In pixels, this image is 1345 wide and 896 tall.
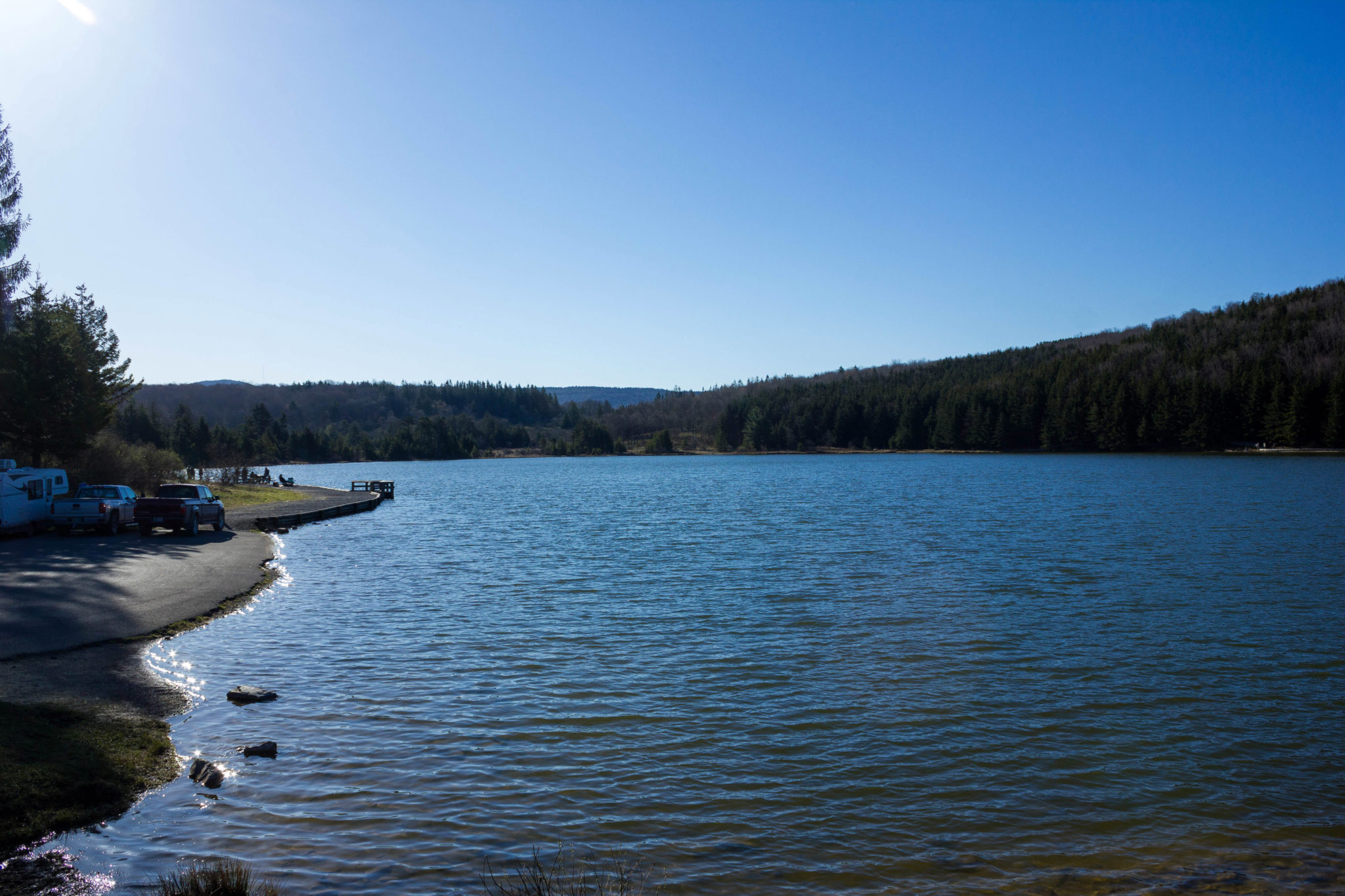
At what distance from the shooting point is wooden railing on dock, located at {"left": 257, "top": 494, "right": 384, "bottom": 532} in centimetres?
3586

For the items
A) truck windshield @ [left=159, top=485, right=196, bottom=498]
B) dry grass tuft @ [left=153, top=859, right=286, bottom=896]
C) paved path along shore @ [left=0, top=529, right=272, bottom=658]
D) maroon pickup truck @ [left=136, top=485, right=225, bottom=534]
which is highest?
truck windshield @ [left=159, top=485, right=196, bottom=498]

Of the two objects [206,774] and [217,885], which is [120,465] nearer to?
[206,774]

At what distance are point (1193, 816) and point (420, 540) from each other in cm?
2976

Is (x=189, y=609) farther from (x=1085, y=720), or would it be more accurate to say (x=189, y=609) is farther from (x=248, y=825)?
(x=1085, y=720)

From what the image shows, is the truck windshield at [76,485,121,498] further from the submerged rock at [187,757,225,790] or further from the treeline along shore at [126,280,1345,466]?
the treeline along shore at [126,280,1345,466]

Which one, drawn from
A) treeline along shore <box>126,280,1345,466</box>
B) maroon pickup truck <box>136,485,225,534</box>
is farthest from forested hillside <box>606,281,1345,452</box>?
maroon pickup truck <box>136,485,225,534</box>

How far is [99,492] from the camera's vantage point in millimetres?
29422

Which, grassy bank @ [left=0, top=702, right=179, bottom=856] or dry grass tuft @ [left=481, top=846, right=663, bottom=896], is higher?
grassy bank @ [left=0, top=702, right=179, bottom=856]

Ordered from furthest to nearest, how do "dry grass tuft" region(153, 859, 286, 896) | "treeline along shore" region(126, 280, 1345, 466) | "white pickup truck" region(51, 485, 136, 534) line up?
"treeline along shore" region(126, 280, 1345, 466), "white pickup truck" region(51, 485, 136, 534), "dry grass tuft" region(153, 859, 286, 896)

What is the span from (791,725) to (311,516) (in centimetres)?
3814

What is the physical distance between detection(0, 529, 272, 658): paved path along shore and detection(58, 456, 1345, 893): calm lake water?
1.50 metres

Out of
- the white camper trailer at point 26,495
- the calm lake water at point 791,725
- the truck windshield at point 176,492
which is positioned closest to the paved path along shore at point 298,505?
the truck windshield at point 176,492

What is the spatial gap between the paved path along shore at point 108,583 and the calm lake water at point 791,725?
150 cm

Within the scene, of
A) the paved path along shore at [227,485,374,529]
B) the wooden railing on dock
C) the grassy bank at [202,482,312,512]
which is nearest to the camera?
the wooden railing on dock
